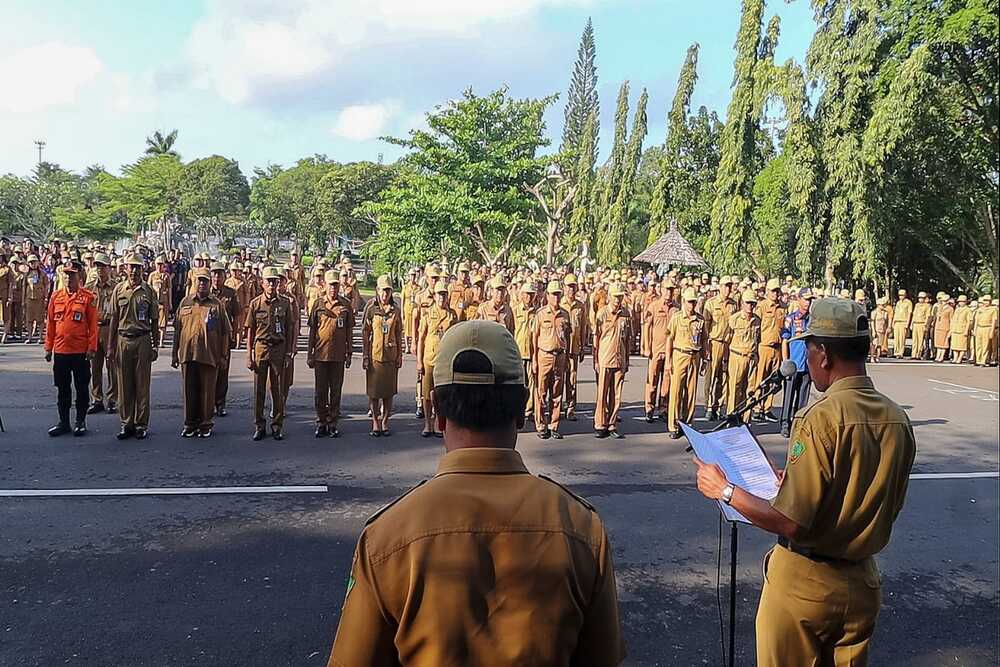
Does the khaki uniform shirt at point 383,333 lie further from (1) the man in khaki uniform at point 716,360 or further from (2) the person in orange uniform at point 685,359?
(1) the man in khaki uniform at point 716,360

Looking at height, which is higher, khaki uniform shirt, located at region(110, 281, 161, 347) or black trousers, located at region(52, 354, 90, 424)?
khaki uniform shirt, located at region(110, 281, 161, 347)

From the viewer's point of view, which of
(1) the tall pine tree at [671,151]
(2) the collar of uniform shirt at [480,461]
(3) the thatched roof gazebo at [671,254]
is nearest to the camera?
(2) the collar of uniform shirt at [480,461]

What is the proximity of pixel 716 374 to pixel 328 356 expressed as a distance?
5.64 m

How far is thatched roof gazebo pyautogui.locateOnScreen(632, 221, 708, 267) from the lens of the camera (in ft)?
94.8

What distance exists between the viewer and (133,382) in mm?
8266

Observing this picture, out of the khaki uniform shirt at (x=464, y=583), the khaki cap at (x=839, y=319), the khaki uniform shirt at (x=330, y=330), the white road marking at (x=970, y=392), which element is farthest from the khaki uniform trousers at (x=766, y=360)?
the khaki uniform shirt at (x=464, y=583)

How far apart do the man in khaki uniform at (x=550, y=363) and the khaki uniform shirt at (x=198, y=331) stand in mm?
3878

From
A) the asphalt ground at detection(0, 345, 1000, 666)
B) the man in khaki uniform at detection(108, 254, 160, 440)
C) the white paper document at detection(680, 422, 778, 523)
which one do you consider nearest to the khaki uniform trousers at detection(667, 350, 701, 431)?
the asphalt ground at detection(0, 345, 1000, 666)

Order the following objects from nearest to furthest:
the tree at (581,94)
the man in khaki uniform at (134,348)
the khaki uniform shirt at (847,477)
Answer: the khaki uniform shirt at (847,477) < the man in khaki uniform at (134,348) < the tree at (581,94)

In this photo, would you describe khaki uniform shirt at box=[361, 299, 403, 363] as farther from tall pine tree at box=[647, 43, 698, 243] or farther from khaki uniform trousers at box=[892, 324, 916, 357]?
tall pine tree at box=[647, 43, 698, 243]

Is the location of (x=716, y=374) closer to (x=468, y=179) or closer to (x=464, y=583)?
(x=464, y=583)

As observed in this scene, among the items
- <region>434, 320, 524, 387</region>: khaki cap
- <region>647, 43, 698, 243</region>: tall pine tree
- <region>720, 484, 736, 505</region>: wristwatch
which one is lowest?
<region>720, 484, 736, 505</region>: wristwatch

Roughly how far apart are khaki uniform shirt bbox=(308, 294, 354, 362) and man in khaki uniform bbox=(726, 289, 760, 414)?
526cm

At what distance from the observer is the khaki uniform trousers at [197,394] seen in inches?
333
